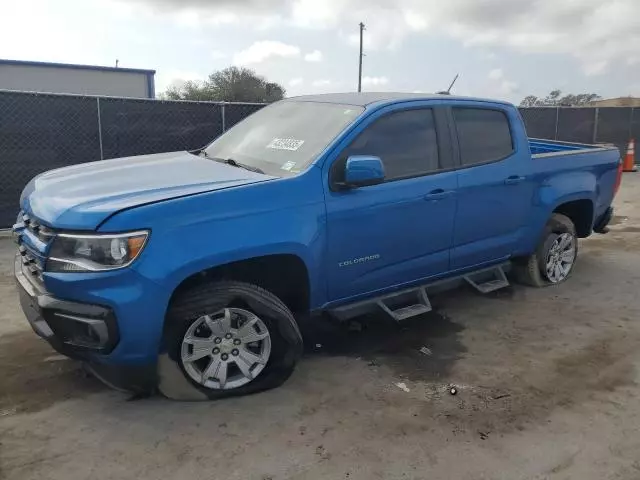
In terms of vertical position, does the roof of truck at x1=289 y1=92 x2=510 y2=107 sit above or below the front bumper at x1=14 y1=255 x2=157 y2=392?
above

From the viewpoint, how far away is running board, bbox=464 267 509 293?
186 inches

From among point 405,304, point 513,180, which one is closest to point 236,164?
point 405,304

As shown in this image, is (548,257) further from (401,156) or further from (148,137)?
(148,137)

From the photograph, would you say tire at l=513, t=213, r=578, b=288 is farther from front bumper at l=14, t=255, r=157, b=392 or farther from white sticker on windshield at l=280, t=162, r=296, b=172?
front bumper at l=14, t=255, r=157, b=392

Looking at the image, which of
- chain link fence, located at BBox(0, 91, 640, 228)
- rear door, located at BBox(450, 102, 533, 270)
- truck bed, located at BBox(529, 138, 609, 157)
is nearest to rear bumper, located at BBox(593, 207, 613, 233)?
truck bed, located at BBox(529, 138, 609, 157)

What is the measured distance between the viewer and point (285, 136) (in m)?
4.04

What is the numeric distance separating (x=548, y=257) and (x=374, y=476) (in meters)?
3.55

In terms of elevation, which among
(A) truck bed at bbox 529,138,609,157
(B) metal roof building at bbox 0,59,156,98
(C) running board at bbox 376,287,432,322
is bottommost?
(C) running board at bbox 376,287,432,322

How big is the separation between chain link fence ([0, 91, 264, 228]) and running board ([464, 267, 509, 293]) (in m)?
5.82

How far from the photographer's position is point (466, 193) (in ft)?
14.2

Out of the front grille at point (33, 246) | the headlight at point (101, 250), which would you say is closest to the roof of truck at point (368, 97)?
the headlight at point (101, 250)

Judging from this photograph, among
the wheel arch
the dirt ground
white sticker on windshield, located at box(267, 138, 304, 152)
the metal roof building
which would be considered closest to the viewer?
the dirt ground

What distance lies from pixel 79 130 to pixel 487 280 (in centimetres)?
633

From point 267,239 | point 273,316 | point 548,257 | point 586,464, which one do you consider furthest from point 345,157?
point 548,257
